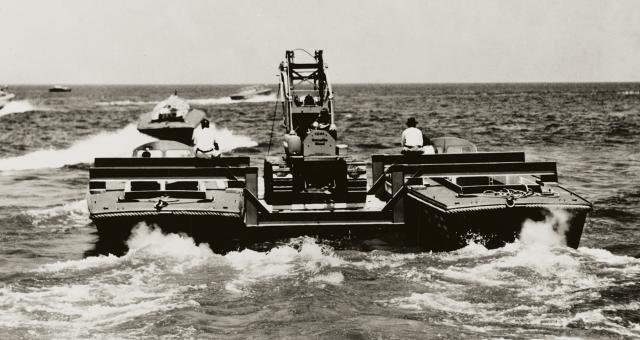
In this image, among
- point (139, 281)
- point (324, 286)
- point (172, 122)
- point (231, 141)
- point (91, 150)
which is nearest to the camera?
point (324, 286)

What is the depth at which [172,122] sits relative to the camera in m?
34.2

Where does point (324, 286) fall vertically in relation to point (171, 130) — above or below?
below

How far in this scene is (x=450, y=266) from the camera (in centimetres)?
1376

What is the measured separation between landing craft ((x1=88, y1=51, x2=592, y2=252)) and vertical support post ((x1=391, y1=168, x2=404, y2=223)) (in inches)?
0.8

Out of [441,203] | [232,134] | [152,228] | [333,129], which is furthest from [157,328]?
[232,134]

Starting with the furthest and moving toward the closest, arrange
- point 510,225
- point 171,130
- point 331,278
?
point 171,130 → point 510,225 → point 331,278

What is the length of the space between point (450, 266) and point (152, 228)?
5.54 m

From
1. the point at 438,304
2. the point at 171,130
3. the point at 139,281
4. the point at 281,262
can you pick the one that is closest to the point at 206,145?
the point at 281,262

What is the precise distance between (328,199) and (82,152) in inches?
1247

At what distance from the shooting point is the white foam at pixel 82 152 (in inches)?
1442

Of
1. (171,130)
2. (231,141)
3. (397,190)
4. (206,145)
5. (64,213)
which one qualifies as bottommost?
(231,141)

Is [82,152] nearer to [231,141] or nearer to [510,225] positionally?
[231,141]

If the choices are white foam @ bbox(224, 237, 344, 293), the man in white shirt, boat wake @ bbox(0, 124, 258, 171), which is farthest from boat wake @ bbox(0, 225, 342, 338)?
boat wake @ bbox(0, 124, 258, 171)

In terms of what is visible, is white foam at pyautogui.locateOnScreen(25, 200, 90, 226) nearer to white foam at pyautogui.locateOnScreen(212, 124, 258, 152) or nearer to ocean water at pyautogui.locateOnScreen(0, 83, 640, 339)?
ocean water at pyautogui.locateOnScreen(0, 83, 640, 339)
